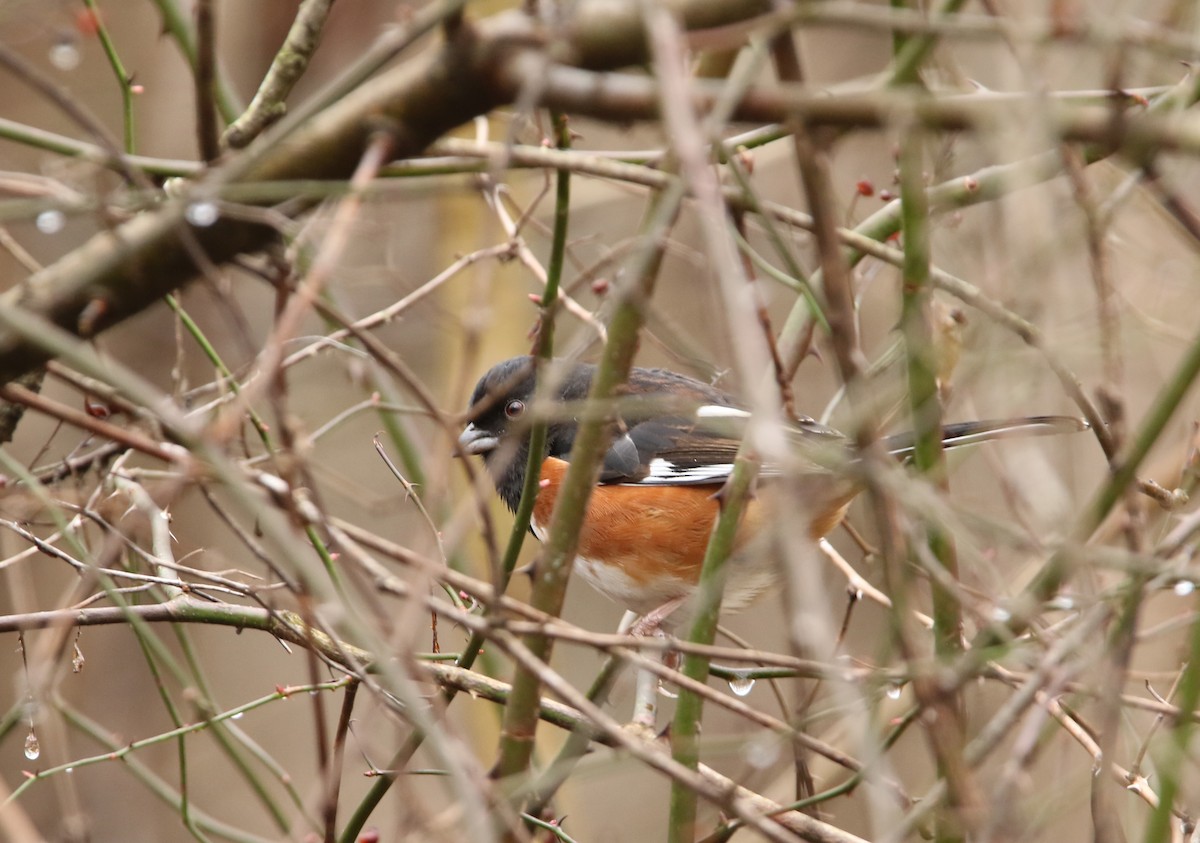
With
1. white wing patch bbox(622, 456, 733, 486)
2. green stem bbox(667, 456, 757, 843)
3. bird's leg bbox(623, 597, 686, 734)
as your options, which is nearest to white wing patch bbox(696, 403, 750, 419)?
green stem bbox(667, 456, 757, 843)

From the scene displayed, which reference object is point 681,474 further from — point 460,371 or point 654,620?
point 460,371

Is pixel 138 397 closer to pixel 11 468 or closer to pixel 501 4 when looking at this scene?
pixel 11 468

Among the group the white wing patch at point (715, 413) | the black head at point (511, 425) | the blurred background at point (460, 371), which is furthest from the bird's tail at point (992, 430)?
the black head at point (511, 425)

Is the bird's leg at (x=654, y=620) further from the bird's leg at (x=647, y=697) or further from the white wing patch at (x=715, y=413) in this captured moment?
the white wing patch at (x=715, y=413)

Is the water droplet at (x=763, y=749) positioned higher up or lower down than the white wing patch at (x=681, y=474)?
higher up

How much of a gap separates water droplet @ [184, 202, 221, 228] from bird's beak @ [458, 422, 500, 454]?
190cm

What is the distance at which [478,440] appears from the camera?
3465mm

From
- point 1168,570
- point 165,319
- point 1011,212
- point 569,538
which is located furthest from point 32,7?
point 165,319

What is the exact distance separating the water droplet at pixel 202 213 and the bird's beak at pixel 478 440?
6.22ft

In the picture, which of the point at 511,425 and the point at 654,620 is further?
the point at 511,425

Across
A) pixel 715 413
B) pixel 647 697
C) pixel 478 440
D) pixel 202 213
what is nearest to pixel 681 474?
pixel 478 440

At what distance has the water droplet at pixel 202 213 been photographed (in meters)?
1.42

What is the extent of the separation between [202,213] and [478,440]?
2.01m

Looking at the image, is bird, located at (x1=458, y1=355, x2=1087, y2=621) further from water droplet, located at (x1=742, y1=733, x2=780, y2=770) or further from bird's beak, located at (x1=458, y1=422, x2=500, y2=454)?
water droplet, located at (x1=742, y1=733, x2=780, y2=770)
